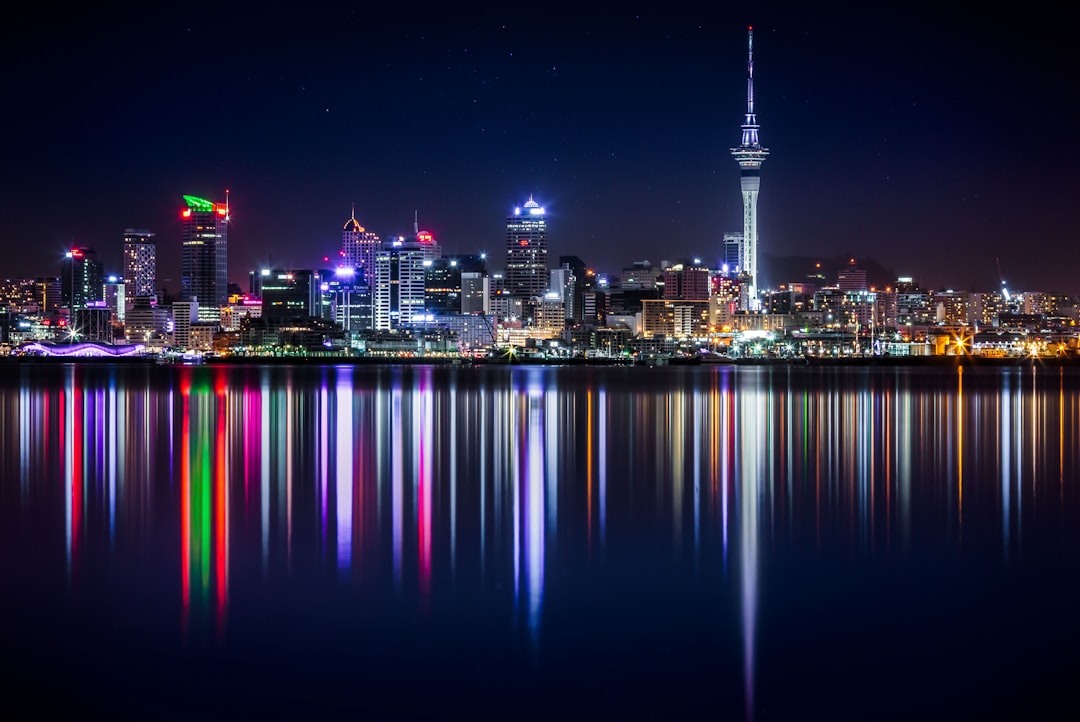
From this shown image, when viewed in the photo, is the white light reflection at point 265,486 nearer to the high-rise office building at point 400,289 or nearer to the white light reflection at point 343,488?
the white light reflection at point 343,488

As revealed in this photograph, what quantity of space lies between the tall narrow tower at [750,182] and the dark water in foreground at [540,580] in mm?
154758

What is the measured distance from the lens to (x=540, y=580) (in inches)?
429

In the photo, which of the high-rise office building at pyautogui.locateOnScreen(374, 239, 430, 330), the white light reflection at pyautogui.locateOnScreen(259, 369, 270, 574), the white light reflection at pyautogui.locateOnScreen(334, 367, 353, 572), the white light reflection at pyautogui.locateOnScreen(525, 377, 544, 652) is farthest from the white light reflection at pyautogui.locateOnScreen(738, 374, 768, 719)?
the high-rise office building at pyautogui.locateOnScreen(374, 239, 430, 330)

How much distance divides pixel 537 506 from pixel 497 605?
218 inches

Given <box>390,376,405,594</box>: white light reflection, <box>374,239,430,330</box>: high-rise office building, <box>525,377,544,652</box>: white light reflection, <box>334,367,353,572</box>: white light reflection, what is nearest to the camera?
<box>525,377,544,652</box>: white light reflection

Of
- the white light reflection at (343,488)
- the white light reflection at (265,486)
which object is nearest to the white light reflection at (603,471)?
the white light reflection at (343,488)

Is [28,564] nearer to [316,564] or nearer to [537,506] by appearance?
[316,564]

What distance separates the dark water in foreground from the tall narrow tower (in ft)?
508

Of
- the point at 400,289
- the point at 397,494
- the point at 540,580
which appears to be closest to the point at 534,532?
the point at 540,580

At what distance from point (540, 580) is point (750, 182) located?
174841 mm

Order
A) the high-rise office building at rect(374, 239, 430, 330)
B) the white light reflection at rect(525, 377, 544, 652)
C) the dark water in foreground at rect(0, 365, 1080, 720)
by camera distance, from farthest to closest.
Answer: the high-rise office building at rect(374, 239, 430, 330), the white light reflection at rect(525, 377, 544, 652), the dark water in foreground at rect(0, 365, 1080, 720)

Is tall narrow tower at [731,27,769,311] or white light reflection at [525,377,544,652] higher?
tall narrow tower at [731,27,769,311]

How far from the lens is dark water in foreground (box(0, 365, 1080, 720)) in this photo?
25.5 feet

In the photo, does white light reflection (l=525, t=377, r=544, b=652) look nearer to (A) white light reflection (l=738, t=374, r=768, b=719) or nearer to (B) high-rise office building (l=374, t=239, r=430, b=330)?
(A) white light reflection (l=738, t=374, r=768, b=719)
